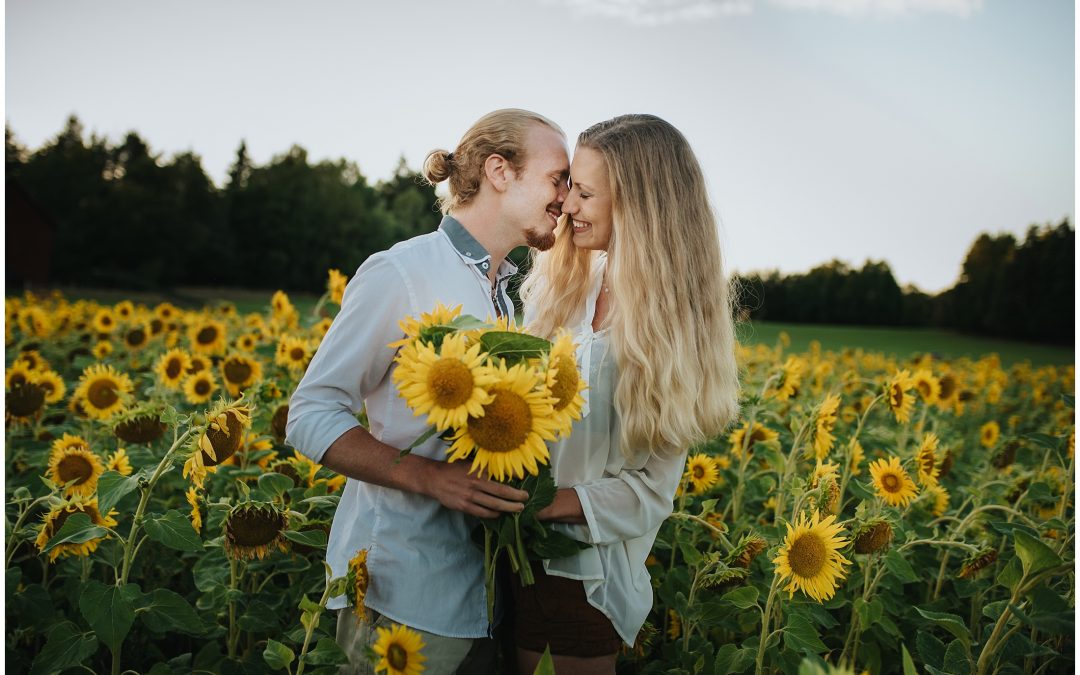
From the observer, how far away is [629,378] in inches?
82.5

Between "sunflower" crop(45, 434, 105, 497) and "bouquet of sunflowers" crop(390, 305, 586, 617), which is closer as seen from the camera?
"bouquet of sunflowers" crop(390, 305, 586, 617)

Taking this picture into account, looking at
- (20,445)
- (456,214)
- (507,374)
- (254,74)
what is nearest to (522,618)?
(507,374)

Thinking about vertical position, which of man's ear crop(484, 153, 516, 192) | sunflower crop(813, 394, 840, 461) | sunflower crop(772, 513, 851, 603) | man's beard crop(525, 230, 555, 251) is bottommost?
sunflower crop(772, 513, 851, 603)

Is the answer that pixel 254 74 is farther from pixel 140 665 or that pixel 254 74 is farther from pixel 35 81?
pixel 140 665

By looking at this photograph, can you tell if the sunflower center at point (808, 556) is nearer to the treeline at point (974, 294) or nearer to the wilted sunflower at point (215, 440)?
the wilted sunflower at point (215, 440)

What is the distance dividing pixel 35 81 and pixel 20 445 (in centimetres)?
206

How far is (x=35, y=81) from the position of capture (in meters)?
2.92

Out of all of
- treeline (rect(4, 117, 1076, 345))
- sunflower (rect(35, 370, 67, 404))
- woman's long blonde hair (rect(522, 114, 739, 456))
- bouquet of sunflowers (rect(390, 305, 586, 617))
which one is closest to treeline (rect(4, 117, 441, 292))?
treeline (rect(4, 117, 1076, 345))

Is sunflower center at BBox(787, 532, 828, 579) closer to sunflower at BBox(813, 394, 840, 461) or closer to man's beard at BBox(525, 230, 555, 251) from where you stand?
sunflower at BBox(813, 394, 840, 461)

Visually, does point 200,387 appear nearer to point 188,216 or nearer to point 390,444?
point 390,444

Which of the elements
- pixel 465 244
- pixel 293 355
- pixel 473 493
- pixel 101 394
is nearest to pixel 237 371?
pixel 293 355

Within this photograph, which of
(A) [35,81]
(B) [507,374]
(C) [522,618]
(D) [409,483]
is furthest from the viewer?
(A) [35,81]

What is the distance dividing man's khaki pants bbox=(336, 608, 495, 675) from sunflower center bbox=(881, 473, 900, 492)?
167cm

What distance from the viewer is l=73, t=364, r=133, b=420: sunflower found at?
12.3ft
